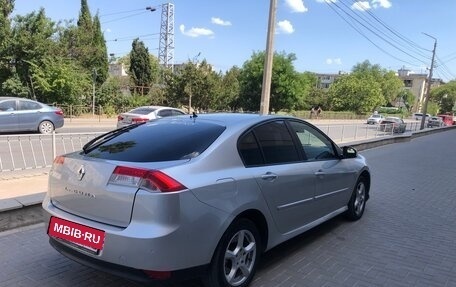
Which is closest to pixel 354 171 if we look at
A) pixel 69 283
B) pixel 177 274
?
pixel 177 274

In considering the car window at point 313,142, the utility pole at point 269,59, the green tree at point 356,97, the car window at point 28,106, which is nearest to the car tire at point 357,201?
the car window at point 313,142

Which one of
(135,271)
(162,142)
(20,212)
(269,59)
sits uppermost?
(269,59)

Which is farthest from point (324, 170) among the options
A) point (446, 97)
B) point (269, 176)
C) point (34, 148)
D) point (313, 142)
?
point (446, 97)

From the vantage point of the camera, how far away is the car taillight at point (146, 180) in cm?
296

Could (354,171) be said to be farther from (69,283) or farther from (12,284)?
(12,284)

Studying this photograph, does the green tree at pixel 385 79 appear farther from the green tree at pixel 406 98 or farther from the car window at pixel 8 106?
the car window at pixel 8 106

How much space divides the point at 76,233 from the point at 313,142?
9.57 feet

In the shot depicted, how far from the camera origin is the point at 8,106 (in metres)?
14.5

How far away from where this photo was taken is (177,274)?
3018mm

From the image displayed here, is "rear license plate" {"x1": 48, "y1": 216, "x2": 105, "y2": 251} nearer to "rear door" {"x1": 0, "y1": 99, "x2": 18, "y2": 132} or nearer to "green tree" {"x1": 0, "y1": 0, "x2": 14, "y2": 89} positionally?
"rear door" {"x1": 0, "y1": 99, "x2": 18, "y2": 132}

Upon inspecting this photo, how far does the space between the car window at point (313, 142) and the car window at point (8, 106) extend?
1266 cm

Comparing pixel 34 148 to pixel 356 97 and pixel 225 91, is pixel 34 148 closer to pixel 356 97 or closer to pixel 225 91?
pixel 225 91

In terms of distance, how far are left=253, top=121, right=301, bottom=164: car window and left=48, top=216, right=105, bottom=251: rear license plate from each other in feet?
5.33

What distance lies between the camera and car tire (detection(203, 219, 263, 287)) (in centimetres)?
330
